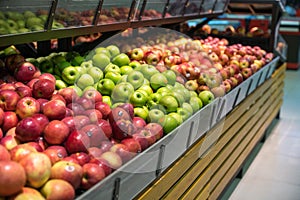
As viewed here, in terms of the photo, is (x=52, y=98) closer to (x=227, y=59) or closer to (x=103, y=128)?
(x=103, y=128)

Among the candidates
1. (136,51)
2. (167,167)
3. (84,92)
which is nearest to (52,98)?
(84,92)

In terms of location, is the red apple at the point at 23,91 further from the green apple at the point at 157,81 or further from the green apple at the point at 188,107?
the green apple at the point at 188,107

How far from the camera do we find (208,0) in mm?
4840

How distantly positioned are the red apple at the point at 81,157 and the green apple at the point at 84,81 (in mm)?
765

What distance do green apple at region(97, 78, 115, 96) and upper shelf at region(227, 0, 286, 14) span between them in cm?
332

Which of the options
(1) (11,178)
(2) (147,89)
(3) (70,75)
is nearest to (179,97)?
(2) (147,89)

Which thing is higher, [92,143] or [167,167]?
[92,143]

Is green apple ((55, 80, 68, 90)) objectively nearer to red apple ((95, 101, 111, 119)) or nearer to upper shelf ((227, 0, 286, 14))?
red apple ((95, 101, 111, 119))

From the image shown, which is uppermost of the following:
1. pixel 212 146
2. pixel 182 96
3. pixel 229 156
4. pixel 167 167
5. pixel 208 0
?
pixel 208 0

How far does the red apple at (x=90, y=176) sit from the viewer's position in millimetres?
1730

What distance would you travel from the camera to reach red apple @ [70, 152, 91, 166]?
1816 millimetres

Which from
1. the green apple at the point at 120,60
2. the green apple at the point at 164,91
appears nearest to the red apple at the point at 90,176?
the green apple at the point at 164,91

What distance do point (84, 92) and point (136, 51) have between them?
38.3 inches

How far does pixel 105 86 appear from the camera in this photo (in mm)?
2527
